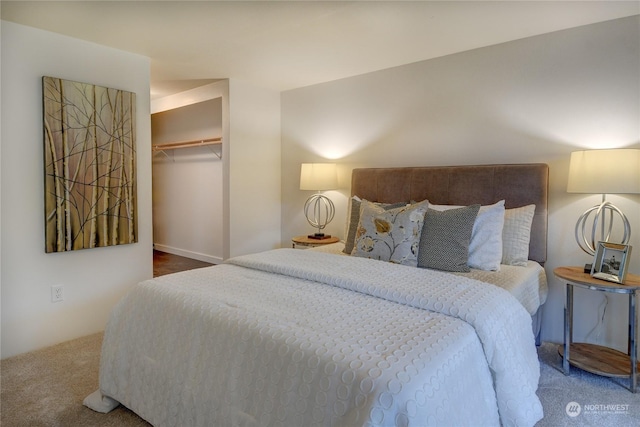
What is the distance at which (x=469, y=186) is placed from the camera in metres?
2.81

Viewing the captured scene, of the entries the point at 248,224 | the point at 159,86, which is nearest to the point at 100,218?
the point at 248,224

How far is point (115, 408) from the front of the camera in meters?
1.89

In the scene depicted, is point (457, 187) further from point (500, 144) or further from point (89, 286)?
point (89, 286)

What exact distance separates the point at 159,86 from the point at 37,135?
194 centimetres

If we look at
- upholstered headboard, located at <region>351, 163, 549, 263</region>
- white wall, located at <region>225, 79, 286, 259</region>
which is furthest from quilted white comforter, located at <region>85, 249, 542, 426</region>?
white wall, located at <region>225, 79, 286, 259</region>

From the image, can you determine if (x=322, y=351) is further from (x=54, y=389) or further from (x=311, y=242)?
(x=311, y=242)

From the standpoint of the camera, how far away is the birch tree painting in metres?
2.55

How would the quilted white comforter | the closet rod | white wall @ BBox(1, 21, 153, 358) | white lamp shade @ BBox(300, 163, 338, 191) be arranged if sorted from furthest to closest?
1. the closet rod
2. white lamp shade @ BBox(300, 163, 338, 191)
3. white wall @ BBox(1, 21, 153, 358)
4. the quilted white comforter

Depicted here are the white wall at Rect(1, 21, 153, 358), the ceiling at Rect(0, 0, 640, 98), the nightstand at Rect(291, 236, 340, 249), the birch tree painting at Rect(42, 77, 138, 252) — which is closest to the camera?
the ceiling at Rect(0, 0, 640, 98)

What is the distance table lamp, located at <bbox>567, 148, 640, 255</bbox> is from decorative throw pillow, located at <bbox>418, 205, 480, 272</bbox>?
1.97 ft

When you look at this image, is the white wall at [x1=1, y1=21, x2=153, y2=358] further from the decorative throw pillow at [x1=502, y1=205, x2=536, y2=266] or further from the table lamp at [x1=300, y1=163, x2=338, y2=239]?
the decorative throw pillow at [x1=502, y1=205, x2=536, y2=266]

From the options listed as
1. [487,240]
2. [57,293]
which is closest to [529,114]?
[487,240]

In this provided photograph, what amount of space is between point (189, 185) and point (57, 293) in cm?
294

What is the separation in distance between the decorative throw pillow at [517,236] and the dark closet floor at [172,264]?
380cm
